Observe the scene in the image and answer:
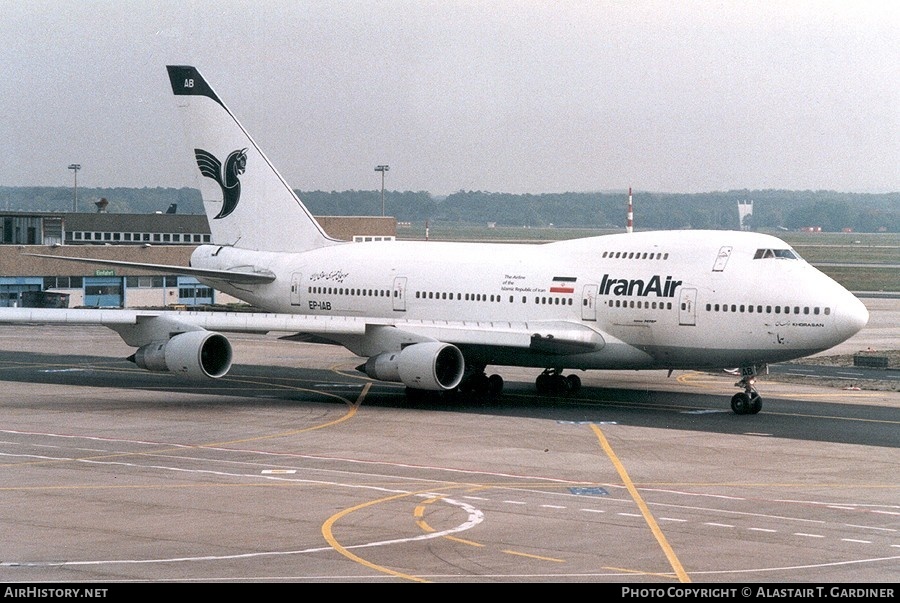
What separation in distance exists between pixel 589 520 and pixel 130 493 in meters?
9.68

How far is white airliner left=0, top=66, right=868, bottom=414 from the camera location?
133ft

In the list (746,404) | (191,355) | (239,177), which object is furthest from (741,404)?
(239,177)

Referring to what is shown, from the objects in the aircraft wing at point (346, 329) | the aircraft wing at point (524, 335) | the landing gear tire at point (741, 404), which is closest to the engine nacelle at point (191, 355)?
the aircraft wing at point (346, 329)

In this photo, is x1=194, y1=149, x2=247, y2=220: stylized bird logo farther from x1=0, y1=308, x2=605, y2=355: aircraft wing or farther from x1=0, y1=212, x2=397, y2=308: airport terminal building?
x1=0, y1=212, x2=397, y2=308: airport terminal building

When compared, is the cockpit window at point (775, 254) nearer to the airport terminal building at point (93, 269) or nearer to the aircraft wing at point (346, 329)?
the aircraft wing at point (346, 329)

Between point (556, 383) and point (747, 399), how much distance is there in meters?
8.10

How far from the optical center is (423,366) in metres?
41.6

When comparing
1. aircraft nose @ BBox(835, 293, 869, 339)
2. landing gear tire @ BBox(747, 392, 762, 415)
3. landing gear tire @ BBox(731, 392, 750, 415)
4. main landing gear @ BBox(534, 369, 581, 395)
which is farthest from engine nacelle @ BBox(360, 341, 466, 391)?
aircraft nose @ BBox(835, 293, 869, 339)

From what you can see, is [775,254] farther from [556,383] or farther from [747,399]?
[556,383]

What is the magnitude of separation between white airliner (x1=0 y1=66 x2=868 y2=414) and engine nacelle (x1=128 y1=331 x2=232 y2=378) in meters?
0.05

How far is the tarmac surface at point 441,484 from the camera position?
2053cm

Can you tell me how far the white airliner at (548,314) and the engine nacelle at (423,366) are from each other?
0.05 meters
